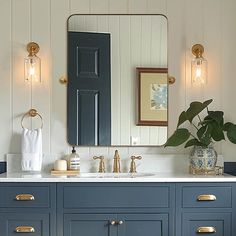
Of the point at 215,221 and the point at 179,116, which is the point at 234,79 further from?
the point at 215,221

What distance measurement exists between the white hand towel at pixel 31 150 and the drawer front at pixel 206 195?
1.06 metres

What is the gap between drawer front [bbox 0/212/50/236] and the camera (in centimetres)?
270

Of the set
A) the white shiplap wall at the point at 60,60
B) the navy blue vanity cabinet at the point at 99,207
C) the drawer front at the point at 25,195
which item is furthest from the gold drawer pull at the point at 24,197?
the white shiplap wall at the point at 60,60

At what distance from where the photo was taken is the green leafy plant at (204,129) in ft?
9.70

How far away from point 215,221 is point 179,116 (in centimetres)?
78

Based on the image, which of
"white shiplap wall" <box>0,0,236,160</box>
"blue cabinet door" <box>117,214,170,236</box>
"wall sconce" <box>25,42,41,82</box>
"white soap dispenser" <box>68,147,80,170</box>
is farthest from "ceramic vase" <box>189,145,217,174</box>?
"wall sconce" <box>25,42,41,82</box>

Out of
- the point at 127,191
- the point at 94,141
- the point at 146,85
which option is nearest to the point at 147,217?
the point at 127,191

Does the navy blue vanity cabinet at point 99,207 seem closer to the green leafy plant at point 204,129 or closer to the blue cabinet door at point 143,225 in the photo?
the blue cabinet door at point 143,225

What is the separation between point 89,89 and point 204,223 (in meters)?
1.25

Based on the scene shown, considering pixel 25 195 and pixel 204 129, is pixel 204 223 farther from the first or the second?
pixel 25 195

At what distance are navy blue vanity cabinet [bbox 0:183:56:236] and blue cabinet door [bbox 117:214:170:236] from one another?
445mm

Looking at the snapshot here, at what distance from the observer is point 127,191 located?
8.83ft

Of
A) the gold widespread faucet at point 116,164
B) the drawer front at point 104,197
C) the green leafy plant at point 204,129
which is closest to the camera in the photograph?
the drawer front at point 104,197

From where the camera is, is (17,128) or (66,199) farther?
(17,128)
